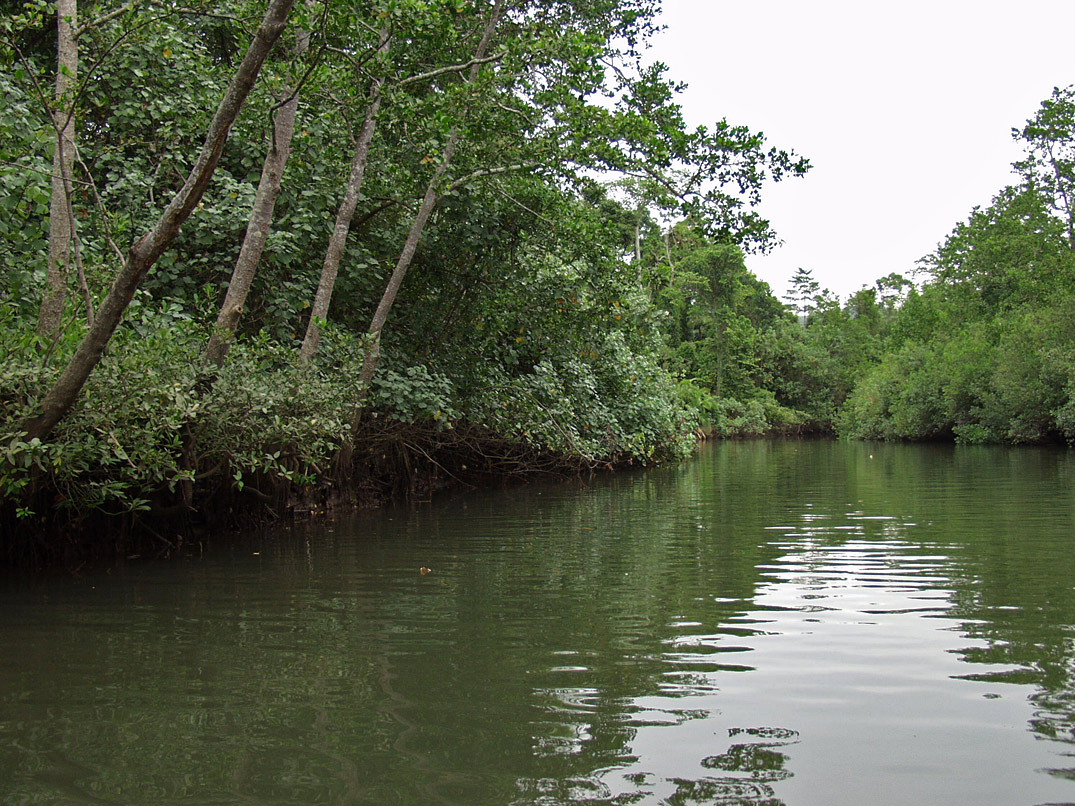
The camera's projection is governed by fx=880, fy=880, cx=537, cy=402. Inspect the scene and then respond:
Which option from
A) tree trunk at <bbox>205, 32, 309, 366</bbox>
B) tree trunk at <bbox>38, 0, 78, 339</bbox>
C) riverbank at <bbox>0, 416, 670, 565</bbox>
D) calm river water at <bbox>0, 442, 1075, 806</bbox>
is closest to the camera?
calm river water at <bbox>0, 442, 1075, 806</bbox>

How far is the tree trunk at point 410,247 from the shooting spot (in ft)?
38.8

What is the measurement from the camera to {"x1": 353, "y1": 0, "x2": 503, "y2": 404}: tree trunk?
1183 centimetres

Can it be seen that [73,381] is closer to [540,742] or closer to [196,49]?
[540,742]

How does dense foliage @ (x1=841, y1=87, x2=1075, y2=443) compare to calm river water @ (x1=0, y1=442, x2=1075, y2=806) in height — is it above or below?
above

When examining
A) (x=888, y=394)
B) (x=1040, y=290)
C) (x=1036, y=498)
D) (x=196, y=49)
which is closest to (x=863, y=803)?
(x=1036, y=498)

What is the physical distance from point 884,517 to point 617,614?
642cm

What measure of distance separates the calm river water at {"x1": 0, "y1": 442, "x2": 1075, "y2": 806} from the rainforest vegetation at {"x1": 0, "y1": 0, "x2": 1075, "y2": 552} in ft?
4.80

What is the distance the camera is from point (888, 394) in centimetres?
4641

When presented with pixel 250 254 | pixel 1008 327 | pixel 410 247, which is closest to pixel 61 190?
pixel 250 254

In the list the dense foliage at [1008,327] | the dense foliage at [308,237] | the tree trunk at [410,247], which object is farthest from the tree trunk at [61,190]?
the dense foliage at [1008,327]

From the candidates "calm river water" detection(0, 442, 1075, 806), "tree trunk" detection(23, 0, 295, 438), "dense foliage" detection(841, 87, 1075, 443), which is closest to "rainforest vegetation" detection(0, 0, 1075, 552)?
"tree trunk" detection(23, 0, 295, 438)

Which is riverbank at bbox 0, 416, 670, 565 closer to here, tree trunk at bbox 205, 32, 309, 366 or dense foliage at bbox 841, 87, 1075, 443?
tree trunk at bbox 205, 32, 309, 366

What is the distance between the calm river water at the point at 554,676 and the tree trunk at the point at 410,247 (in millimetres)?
3837

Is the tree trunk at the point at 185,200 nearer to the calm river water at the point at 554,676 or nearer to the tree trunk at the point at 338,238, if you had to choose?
the calm river water at the point at 554,676
